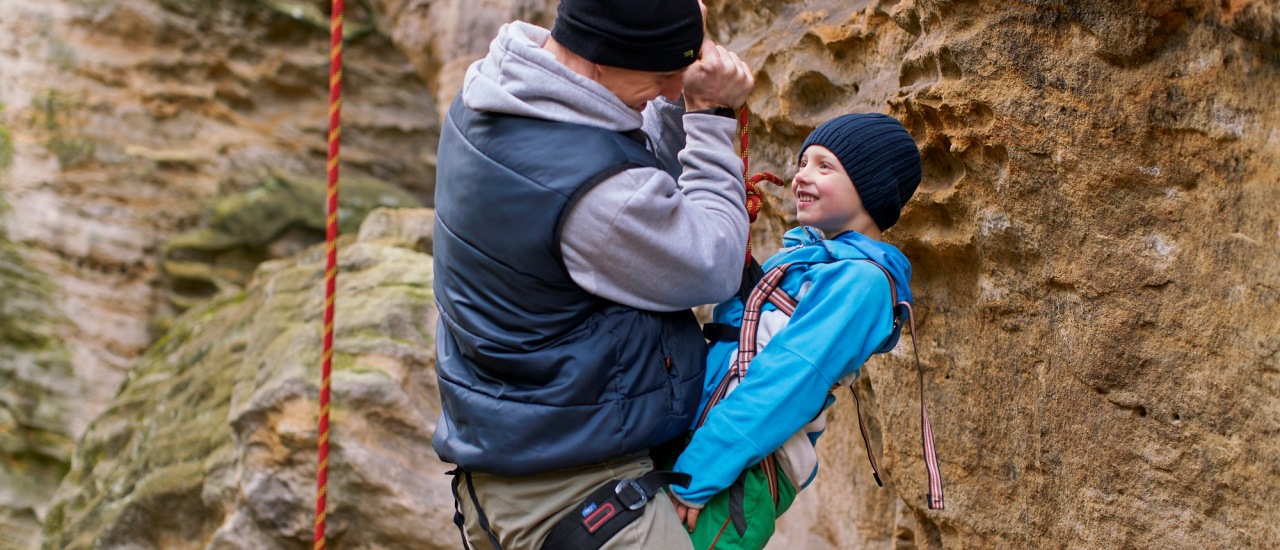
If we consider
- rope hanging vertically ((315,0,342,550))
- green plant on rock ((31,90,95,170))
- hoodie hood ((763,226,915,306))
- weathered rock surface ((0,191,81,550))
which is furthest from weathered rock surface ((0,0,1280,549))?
green plant on rock ((31,90,95,170))

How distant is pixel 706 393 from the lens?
6.16 ft

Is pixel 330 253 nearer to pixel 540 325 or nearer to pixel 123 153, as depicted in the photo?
pixel 540 325

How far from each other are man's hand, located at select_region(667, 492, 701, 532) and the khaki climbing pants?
0.05 ft

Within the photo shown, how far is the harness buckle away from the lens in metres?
1.78

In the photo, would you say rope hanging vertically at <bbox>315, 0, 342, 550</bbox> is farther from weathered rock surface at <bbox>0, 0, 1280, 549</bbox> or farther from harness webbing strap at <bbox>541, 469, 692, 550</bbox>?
harness webbing strap at <bbox>541, 469, 692, 550</bbox>

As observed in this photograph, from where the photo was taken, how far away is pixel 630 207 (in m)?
1.65

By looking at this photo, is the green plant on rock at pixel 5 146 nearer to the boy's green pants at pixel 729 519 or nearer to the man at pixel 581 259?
the man at pixel 581 259

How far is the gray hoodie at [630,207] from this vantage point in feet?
5.45

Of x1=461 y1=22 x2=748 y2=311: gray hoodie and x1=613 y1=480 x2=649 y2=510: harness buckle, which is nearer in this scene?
x1=461 y1=22 x2=748 y2=311: gray hoodie

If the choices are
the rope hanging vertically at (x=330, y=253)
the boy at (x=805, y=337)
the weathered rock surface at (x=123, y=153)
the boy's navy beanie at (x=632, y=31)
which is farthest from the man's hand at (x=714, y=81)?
the weathered rock surface at (x=123, y=153)

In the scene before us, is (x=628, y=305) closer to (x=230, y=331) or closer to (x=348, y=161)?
(x=230, y=331)

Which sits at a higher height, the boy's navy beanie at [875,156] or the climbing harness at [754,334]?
the boy's navy beanie at [875,156]

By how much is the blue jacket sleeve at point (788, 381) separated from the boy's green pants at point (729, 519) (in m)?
0.04

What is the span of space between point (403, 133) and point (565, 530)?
26.1ft
